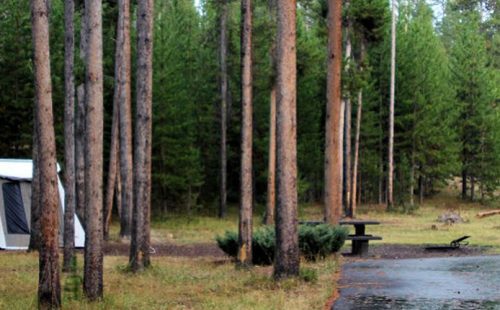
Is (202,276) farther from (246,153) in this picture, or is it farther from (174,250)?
(174,250)

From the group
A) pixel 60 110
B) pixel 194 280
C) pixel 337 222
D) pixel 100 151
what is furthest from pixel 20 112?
pixel 100 151

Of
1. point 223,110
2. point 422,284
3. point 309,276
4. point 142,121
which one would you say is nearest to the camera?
point 422,284

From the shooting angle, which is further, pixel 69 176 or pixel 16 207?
pixel 16 207

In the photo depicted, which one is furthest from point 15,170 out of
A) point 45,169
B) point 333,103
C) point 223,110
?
point 223,110

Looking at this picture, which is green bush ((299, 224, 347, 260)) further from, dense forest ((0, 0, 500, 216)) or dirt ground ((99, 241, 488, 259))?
dense forest ((0, 0, 500, 216))

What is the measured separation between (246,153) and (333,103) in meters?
3.79

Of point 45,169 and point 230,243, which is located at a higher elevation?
point 45,169

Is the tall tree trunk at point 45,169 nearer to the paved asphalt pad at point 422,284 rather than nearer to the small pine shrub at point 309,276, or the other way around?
the paved asphalt pad at point 422,284

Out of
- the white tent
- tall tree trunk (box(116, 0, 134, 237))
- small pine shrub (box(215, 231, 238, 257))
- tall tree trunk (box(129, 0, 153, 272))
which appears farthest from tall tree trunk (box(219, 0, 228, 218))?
tall tree trunk (box(129, 0, 153, 272))

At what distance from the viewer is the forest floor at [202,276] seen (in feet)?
32.9

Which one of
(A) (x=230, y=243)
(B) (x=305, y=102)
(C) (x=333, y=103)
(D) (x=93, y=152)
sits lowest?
(A) (x=230, y=243)

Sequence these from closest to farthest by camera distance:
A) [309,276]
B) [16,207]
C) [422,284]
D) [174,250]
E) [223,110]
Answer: [422,284] → [309,276] → [16,207] → [174,250] → [223,110]

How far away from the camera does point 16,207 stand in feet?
65.7

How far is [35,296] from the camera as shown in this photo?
35.1 ft
